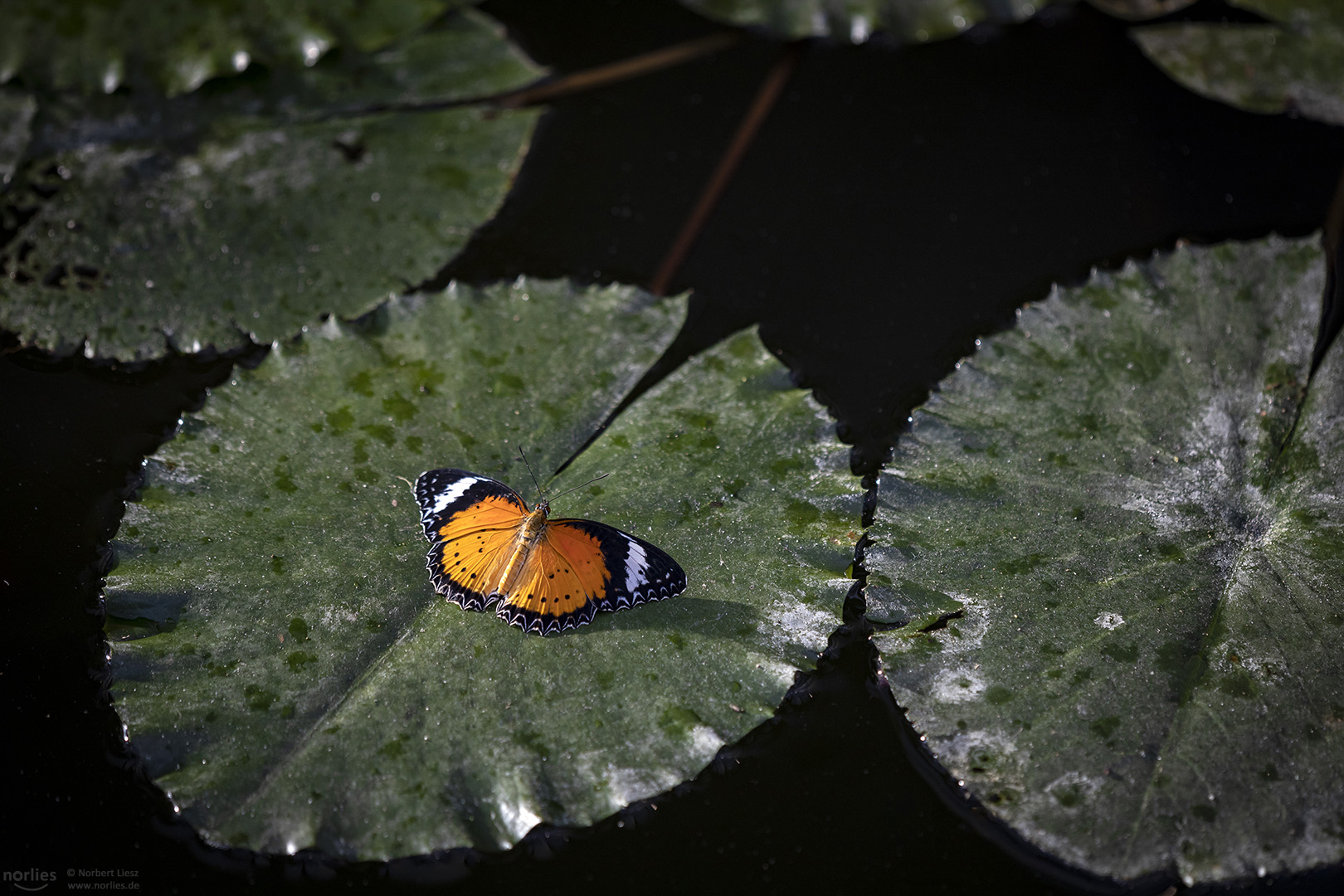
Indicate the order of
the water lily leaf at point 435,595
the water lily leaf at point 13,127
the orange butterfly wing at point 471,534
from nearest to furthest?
the water lily leaf at point 435,595
the orange butterfly wing at point 471,534
the water lily leaf at point 13,127

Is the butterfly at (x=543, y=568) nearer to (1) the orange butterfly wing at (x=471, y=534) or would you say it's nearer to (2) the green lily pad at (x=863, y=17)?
(1) the orange butterfly wing at (x=471, y=534)

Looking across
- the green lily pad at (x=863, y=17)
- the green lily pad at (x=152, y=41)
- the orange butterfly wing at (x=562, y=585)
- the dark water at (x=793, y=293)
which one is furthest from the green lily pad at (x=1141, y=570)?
the green lily pad at (x=152, y=41)

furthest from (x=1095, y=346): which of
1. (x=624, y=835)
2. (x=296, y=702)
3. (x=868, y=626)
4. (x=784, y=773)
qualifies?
(x=296, y=702)

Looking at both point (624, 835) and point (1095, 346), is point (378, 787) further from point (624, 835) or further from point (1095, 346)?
point (1095, 346)

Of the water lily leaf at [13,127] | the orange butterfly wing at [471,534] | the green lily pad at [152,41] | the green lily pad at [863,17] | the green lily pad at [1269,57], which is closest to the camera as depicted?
the orange butterfly wing at [471,534]

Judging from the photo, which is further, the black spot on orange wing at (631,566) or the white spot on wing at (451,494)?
the white spot on wing at (451,494)

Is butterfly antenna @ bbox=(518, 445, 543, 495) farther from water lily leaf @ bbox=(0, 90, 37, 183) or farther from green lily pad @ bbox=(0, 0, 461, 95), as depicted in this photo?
water lily leaf @ bbox=(0, 90, 37, 183)
